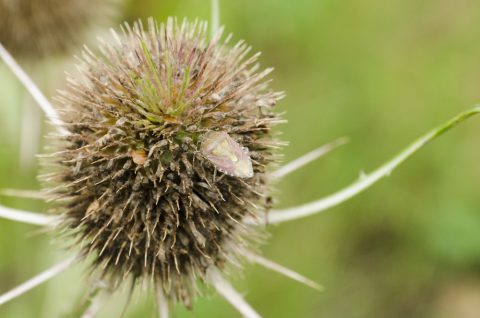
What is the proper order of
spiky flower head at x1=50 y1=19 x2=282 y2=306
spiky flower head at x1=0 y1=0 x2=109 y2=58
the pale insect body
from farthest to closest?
spiky flower head at x1=0 y1=0 x2=109 y2=58, spiky flower head at x1=50 y1=19 x2=282 y2=306, the pale insect body

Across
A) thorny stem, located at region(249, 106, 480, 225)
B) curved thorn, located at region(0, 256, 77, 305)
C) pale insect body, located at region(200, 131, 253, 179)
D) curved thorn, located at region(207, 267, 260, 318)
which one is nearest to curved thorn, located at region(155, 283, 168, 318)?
curved thorn, located at region(207, 267, 260, 318)

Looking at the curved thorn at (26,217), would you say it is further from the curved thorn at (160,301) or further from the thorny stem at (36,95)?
the curved thorn at (160,301)

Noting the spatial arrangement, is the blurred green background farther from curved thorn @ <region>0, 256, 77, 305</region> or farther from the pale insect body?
the pale insect body

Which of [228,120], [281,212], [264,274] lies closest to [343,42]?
[264,274]

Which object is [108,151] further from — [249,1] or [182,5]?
[249,1]

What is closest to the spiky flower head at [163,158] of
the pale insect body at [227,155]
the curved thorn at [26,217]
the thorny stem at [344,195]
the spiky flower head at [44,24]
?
the pale insect body at [227,155]

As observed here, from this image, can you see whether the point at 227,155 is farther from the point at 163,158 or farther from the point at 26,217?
the point at 26,217
